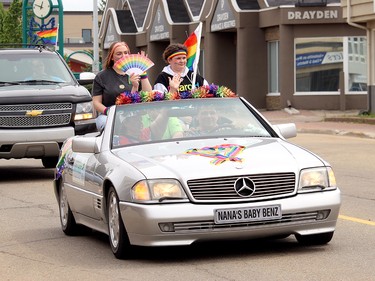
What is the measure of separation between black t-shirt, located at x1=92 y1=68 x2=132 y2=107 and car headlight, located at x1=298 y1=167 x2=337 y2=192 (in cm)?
435

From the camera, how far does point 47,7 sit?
47219mm

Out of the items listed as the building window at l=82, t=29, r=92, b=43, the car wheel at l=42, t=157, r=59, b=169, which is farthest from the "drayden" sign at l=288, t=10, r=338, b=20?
the building window at l=82, t=29, r=92, b=43

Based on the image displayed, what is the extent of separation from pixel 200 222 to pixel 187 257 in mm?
601

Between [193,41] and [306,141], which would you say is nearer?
[193,41]

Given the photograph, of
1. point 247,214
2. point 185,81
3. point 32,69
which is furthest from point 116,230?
point 32,69

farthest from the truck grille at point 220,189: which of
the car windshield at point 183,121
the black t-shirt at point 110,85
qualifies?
the black t-shirt at point 110,85

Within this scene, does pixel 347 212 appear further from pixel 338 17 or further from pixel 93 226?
pixel 338 17

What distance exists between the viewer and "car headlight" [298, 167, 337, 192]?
30.6ft

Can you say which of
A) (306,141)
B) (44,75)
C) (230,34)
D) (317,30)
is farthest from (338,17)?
(44,75)

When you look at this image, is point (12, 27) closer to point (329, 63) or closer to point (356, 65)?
point (329, 63)

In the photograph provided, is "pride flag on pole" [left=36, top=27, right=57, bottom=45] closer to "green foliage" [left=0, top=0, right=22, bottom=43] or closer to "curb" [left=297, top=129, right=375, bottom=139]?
"curb" [left=297, top=129, right=375, bottom=139]

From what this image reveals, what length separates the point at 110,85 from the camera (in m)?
13.4

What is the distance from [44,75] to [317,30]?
26.4 m

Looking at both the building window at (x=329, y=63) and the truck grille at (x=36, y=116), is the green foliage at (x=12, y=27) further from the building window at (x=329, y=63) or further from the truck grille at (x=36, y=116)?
the truck grille at (x=36, y=116)
